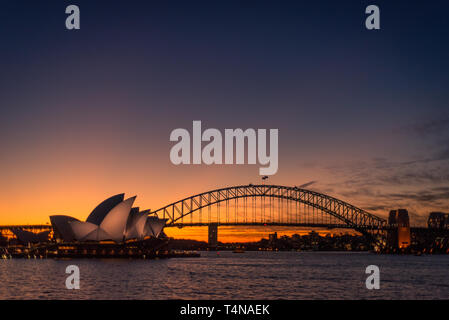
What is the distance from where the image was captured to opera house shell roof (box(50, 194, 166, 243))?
9531cm

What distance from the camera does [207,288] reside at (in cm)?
3891

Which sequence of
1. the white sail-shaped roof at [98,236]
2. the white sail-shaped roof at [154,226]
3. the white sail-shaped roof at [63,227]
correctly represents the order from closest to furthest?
the white sail-shaped roof at [98,236] < the white sail-shaped roof at [63,227] < the white sail-shaped roof at [154,226]

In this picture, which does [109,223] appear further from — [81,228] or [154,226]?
[154,226]

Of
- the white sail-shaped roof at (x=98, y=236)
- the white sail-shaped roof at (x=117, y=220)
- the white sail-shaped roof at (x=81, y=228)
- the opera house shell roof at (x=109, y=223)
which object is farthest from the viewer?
the white sail-shaped roof at (x=81, y=228)

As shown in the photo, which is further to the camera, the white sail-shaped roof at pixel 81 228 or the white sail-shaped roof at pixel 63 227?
the white sail-shaped roof at pixel 63 227

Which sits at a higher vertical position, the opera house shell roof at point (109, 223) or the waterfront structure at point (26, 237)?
the opera house shell roof at point (109, 223)

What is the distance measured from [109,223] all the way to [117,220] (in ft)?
7.98

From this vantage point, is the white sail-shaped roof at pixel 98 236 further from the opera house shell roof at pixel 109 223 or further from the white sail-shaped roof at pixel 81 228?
the white sail-shaped roof at pixel 81 228

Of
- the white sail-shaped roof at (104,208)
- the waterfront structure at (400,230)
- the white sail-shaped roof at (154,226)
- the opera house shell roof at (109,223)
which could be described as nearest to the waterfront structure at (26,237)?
the opera house shell roof at (109,223)

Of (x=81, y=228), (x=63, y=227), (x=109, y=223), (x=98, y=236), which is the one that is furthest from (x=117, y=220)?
(x=63, y=227)

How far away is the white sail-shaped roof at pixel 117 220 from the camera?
93.2 m

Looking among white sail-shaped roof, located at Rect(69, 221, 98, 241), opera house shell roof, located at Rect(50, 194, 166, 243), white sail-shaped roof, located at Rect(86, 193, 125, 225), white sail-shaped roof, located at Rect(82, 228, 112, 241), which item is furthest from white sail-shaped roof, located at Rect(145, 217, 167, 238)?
white sail-shaped roof, located at Rect(86, 193, 125, 225)
